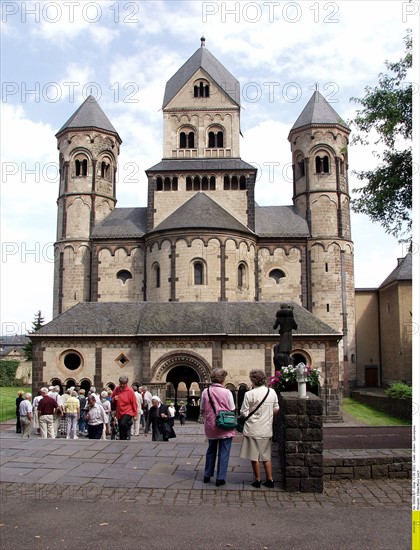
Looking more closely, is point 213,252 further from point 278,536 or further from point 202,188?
point 278,536

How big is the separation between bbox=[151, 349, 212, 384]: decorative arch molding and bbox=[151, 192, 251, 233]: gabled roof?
13.6 m

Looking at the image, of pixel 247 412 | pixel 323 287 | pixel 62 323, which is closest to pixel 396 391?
pixel 323 287

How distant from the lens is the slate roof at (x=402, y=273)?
46.3m

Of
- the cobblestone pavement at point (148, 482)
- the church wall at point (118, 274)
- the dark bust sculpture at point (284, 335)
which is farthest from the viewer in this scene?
the church wall at point (118, 274)

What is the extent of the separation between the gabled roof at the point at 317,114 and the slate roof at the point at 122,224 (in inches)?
616

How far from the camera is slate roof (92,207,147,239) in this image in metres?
44.9

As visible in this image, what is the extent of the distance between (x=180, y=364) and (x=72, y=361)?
581cm

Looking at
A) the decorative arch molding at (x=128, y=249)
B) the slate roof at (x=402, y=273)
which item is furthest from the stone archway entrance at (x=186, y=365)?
the slate roof at (x=402, y=273)

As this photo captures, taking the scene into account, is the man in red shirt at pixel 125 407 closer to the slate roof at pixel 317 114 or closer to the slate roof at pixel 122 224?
the slate roof at pixel 122 224

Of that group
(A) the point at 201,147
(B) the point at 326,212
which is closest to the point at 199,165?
(A) the point at 201,147

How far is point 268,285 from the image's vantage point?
144 ft

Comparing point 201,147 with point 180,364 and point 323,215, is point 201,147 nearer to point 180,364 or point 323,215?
point 323,215

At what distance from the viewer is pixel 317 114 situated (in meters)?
47.7

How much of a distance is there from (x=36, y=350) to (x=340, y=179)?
2878 centimetres
